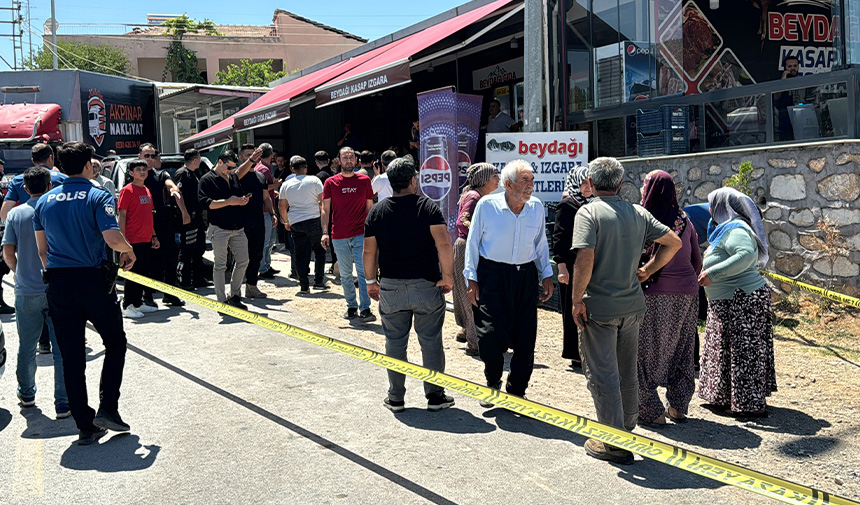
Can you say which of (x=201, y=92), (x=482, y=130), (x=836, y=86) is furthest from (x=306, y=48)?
(x=836, y=86)

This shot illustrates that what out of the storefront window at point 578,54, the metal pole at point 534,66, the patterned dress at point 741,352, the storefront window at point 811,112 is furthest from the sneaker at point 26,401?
the storefront window at point 578,54

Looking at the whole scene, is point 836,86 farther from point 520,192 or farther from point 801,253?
point 520,192

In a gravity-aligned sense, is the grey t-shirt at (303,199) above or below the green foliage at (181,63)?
below

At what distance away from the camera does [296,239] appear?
36.3 ft

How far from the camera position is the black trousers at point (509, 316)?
553 cm

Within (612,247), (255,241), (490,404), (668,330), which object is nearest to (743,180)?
(668,330)

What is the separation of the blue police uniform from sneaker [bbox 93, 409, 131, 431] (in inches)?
1.5

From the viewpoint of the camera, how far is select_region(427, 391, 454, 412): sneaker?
227 inches

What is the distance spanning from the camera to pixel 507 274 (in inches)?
218

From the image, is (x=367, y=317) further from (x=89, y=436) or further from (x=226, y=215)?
(x=89, y=436)

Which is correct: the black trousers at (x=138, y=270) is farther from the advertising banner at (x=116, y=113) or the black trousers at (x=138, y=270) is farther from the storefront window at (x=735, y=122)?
the storefront window at (x=735, y=122)

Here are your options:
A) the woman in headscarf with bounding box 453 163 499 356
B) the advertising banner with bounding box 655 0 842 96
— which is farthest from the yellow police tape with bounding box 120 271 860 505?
the advertising banner with bounding box 655 0 842 96

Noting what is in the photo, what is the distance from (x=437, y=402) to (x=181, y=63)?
59.0 metres

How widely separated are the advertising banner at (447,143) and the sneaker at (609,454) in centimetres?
521
